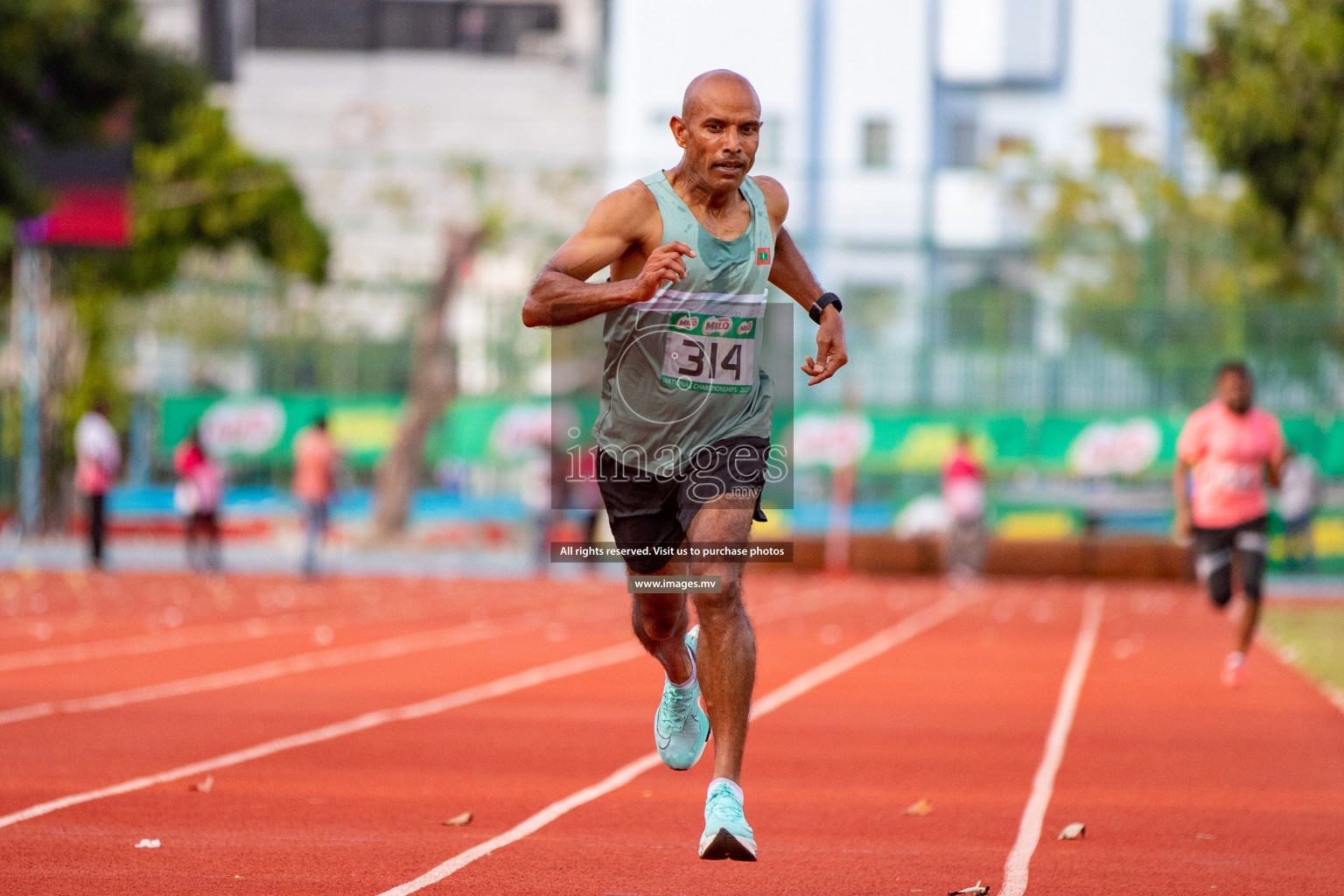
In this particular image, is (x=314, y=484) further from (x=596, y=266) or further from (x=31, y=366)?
(x=596, y=266)

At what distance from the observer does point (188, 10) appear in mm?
55781

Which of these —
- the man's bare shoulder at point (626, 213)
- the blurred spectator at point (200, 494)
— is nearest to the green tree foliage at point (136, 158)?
the blurred spectator at point (200, 494)

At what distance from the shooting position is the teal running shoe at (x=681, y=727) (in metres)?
5.96

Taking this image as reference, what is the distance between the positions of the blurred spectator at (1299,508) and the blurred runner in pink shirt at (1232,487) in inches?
592

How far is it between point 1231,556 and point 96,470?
14.5 meters

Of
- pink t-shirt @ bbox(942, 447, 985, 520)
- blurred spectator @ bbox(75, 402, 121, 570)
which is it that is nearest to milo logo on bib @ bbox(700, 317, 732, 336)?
blurred spectator @ bbox(75, 402, 121, 570)

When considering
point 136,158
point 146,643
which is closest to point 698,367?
point 146,643

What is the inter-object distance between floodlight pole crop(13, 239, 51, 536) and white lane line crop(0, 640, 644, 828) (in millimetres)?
15542

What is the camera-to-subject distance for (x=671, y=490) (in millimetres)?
5676

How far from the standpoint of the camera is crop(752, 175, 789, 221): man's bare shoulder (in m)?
5.83

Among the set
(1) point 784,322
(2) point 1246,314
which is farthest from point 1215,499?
(2) point 1246,314

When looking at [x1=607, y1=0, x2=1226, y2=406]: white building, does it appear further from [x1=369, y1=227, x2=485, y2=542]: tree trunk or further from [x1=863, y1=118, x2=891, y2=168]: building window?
[x1=369, y1=227, x2=485, y2=542]: tree trunk

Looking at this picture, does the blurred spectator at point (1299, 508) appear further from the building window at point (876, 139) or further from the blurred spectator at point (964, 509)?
the building window at point (876, 139)

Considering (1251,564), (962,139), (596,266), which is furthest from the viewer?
(962,139)
